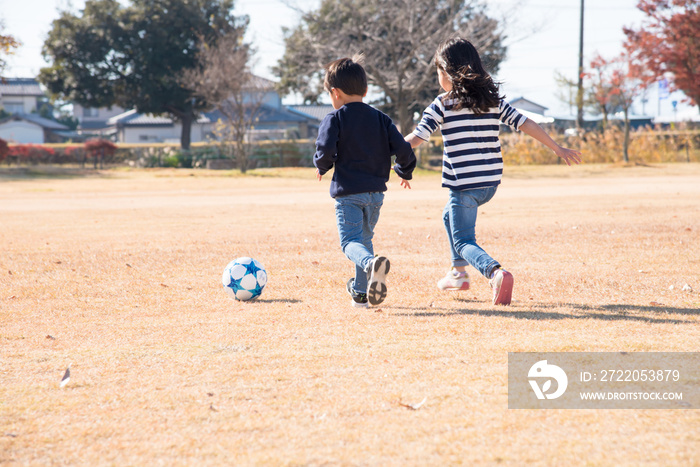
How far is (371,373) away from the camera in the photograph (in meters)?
3.08

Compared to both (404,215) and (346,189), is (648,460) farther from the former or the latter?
(404,215)

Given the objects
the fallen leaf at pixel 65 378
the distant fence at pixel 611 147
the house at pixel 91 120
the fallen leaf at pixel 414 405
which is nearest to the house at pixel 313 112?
the house at pixel 91 120

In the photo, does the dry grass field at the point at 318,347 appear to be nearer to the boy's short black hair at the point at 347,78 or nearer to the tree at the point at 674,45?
the boy's short black hair at the point at 347,78

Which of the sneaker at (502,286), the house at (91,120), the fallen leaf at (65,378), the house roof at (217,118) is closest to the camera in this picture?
the fallen leaf at (65,378)

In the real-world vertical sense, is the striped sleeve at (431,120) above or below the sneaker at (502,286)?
above

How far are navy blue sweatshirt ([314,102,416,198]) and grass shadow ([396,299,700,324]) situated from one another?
0.93m

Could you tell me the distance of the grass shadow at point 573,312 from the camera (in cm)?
411

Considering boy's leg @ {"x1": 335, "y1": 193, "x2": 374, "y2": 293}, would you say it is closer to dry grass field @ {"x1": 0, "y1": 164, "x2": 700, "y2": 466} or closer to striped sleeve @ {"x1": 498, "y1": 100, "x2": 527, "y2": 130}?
dry grass field @ {"x1": 0, "y1": 164, "x2": 700, "y2": 466}

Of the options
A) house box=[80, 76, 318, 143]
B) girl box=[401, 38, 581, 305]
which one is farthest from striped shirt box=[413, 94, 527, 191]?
house box=[80, 76, 318, 143]

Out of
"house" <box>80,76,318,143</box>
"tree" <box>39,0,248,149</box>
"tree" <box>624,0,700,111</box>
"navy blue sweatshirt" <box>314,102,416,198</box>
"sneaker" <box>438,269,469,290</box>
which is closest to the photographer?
"navy blue sweatshirt" <box>314,102,416,198</box>

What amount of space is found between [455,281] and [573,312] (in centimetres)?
103

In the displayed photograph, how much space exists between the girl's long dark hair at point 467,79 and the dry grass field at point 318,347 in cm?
139

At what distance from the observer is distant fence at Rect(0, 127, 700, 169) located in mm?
32156

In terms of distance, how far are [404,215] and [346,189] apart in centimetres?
743
